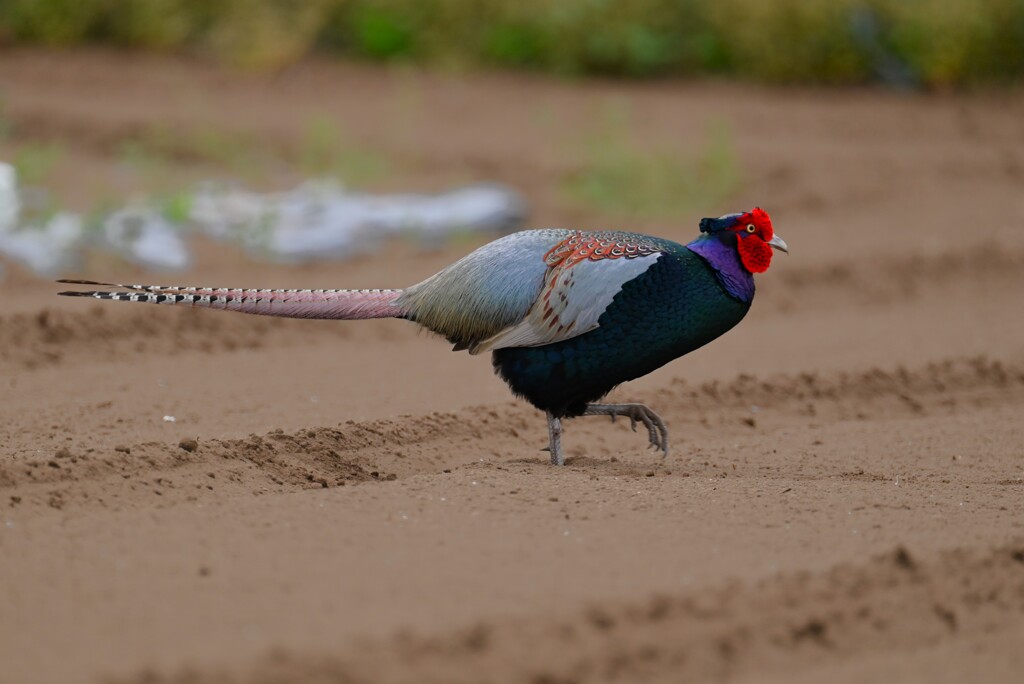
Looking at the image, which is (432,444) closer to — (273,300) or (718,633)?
(273,300)

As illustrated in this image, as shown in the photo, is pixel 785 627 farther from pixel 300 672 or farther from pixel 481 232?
pixel 481 232

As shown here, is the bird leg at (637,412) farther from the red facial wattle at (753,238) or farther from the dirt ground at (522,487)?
the red facial wattle at (753,238)

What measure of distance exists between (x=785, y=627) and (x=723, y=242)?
185cm

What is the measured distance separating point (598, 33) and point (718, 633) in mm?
11618

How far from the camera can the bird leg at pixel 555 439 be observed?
5281mm

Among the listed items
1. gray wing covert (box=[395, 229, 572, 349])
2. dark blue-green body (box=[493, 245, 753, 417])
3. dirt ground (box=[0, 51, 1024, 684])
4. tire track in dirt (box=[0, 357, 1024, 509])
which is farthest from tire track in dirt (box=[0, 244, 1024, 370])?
dark blue-green body (box=[493, 245, 753, 417])

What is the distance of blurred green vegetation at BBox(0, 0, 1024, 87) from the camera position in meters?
13.6

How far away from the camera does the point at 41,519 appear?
4277 millimetres

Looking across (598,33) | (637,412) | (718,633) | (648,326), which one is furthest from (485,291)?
(598,33)

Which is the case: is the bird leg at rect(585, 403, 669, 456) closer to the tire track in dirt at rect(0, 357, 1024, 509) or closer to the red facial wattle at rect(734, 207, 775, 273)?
the tire track in dirt at rect(0, 357, 1024, 509)

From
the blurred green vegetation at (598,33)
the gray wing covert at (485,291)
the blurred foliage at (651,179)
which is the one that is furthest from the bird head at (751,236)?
the blurred green vegetation at (598,33)

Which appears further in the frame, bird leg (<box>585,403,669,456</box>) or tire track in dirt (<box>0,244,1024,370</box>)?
tire track in dirt (<box>0,244,1024,370</box>)

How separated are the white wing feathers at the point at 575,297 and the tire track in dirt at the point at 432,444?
20.7 inches

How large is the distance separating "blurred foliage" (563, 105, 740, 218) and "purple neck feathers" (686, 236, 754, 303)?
5561mm
